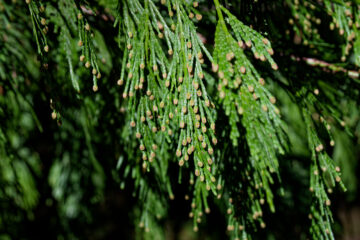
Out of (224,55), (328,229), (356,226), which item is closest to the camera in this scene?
(224,55)

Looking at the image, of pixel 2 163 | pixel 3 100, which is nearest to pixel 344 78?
pixel 3 100

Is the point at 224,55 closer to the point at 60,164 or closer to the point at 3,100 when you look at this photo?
the point at 3,100

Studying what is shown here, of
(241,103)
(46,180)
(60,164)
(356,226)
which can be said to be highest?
(241,103)

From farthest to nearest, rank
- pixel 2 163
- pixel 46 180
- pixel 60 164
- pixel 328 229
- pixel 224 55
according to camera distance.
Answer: pixel 46 180, pixel 60 164, pixel 2 163, pixel 328 229, pixel 224 55

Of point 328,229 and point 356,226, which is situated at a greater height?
point 328,229

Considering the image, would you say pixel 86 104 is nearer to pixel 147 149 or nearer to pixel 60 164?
pixel 147 149

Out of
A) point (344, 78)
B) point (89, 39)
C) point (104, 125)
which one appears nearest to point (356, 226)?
point (344, 78)

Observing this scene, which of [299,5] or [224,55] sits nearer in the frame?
[224,55]
